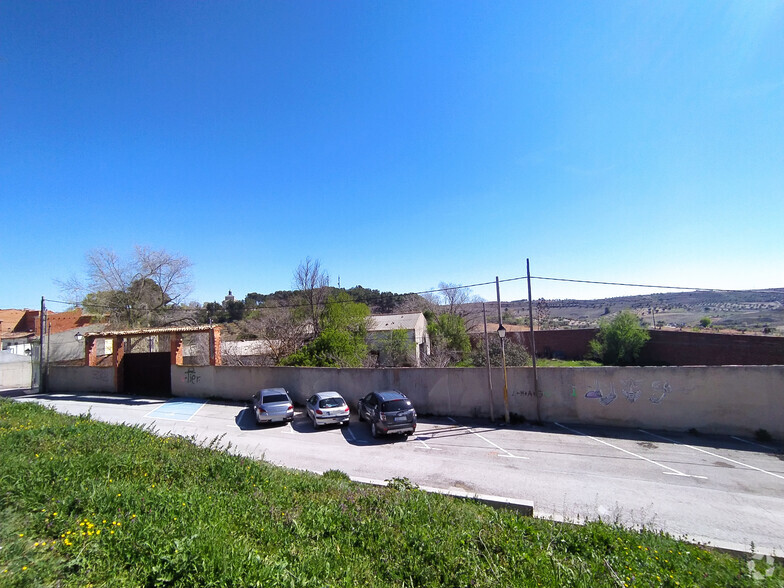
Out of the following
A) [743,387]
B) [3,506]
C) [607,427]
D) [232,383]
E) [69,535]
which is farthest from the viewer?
[232,383]

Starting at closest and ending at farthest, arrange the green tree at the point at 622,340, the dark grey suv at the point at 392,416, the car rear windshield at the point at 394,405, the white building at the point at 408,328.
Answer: the dark grey suv at the point at 392,416 < the car rear windshield at the point at 394,405 < the green tree at the point at 622,340 < the white building at the point at 408,328

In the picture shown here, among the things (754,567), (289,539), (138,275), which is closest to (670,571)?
(754,567)

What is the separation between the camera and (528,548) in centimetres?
448

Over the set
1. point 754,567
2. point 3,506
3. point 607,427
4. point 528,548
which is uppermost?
point 3,506

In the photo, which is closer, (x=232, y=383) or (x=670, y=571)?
(x=670, y=571)

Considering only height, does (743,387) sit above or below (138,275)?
below

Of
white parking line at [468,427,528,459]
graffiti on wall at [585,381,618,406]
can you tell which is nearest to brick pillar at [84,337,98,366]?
white parking line at [468,427,528,459]

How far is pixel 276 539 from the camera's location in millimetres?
4355

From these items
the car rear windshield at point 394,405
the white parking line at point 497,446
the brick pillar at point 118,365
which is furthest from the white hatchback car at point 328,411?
the brick pillar at point 118,365

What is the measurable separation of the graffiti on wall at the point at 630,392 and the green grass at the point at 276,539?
413 inches

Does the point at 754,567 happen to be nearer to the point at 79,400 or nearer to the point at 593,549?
the point at 593,549

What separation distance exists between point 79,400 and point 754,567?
2930 cm

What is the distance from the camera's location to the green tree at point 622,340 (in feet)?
104

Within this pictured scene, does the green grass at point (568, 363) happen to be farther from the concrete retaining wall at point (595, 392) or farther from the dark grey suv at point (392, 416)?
the dark grey suv at point (392, 416)
